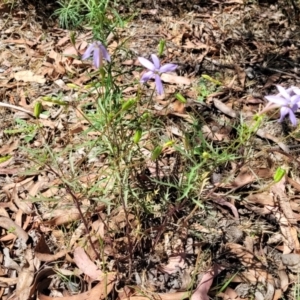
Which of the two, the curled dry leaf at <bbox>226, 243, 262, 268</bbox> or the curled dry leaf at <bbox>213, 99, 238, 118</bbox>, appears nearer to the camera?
the curled dry leaf at <bbox>226, 243, 262, 268</bbox>

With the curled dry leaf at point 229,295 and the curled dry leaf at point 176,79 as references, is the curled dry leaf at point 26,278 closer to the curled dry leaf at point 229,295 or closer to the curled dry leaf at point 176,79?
the curled dry leaf at point 229,295

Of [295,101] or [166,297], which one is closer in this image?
[295,101]

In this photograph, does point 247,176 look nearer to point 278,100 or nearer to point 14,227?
point 278,100

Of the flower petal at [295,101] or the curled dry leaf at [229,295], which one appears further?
the curled dry leaf at [229,295]

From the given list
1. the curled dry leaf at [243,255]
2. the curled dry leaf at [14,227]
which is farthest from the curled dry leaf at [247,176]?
the curled dry leaf at [14,227]

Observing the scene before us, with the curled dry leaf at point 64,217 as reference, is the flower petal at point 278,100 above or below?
above

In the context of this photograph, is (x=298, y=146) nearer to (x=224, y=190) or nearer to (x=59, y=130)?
(x=224, y=190)

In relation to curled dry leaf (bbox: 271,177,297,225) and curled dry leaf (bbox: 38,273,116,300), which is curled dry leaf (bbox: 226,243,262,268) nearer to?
curled dry leaf (bbox: 271,177,297,225)

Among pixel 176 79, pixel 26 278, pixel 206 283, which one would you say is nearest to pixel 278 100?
pixel 206 283

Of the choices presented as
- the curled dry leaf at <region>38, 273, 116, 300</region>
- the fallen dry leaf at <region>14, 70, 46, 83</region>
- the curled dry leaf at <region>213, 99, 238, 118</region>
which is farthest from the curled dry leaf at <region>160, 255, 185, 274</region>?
the fallen dry leaf at <region>14, 70, 46, 83</region>

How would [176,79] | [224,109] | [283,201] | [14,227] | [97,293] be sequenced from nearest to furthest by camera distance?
[97,293] → [14,227] → [283,201] → [224,109] → [176,79]
